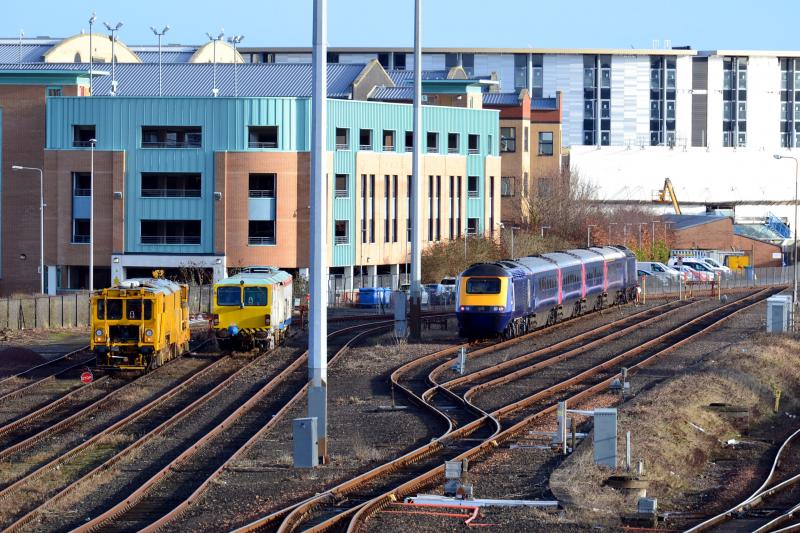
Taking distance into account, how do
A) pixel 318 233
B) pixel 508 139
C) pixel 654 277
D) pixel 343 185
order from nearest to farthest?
pixel 318 233 < pixel 343 185 < pixel 654 277 < pixel 508 139

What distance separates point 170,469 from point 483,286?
79.3 feet

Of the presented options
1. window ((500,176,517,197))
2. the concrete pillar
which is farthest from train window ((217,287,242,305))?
window ((500,176,517,197))

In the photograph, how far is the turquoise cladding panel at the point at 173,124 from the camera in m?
75.8

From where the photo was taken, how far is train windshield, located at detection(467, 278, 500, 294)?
4541cm

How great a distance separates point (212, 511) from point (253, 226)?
190 ft

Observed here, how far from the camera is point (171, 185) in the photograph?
7750cm

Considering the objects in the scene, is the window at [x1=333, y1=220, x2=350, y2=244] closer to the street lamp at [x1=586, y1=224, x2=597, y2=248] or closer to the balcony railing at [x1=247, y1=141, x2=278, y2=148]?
the balcony railing at [x1=247, y1=141, x2=278, y2=148]

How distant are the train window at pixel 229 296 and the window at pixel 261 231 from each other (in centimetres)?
3500

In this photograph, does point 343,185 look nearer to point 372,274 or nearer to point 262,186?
point 262,186

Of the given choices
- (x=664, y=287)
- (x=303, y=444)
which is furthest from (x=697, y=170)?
(x=303, y=444)

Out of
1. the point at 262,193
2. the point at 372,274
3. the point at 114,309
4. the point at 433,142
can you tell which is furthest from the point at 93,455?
the point at 433,142

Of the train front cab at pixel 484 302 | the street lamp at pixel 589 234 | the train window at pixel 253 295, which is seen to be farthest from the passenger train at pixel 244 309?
the street lamp at pixel 589 234

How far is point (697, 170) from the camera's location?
133 meters

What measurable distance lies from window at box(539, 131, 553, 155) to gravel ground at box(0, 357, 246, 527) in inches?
3260
